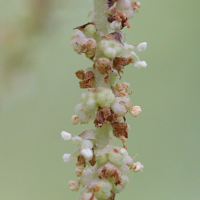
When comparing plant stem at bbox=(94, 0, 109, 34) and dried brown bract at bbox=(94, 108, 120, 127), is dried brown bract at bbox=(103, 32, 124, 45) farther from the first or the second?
dried brown bract at bbox=(94, 108, 120, 127)

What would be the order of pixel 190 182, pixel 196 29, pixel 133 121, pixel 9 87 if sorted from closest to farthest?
pixel 9 87 → pixel 190 182 → pixel 133 121 → pixel 196 29

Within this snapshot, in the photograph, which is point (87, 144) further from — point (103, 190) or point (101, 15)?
point (101, 15)

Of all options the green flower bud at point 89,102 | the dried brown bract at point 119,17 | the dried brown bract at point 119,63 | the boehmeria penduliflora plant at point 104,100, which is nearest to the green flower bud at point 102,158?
the boehmeria penduliflora plant at point 104,100

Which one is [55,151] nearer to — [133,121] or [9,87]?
[133,121]

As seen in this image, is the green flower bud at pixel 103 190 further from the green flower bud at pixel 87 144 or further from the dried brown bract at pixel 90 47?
the dried brown bract at pixel 90 47

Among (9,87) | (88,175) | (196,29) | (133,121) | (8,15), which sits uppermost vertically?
(196,29)

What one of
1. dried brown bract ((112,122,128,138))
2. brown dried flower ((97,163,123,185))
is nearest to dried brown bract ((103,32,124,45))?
dried brown bract ((112,122,128,138))

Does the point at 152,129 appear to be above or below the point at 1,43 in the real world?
above

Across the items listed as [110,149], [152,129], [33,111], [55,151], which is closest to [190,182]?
[152,129]

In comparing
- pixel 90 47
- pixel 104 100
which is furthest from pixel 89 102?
pixel 90 47
